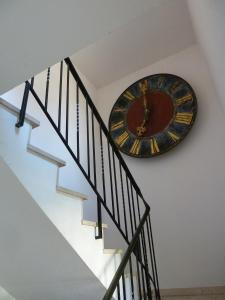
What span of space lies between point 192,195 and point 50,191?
2.27 m

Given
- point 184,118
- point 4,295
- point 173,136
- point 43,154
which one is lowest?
point 4,295

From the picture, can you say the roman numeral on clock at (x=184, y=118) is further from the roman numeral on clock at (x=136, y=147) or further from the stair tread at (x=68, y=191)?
the stair tread at (x=68, y=191)

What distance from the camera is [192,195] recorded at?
326 centimetres

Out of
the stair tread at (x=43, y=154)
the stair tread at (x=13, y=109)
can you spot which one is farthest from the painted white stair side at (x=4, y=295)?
the stair tread at (x=13, y=109)

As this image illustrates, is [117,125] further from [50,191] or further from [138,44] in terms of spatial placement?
[50,191]

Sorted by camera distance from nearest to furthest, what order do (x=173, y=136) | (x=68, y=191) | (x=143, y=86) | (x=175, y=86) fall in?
(x=68, y=191), (x=173, y=136), (x=175, y=86), (x=143, y=86)

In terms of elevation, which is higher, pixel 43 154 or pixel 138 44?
pixel 138 44

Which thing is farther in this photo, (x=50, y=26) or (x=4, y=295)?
(x=4, y=295)

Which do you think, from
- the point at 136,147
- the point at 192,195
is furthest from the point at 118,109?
the point at 192,195

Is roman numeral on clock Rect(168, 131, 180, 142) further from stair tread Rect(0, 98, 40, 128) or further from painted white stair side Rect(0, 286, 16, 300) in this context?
painted white stair side Rect(0, 286, 16, 300)

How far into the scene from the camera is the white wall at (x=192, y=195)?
2.94 meters

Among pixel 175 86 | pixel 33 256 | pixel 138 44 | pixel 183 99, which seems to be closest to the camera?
pixel 33 256

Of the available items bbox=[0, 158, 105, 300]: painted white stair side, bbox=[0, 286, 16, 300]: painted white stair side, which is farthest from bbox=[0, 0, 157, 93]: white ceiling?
bbox=[0, 286, 16, 300]: painted white stair side

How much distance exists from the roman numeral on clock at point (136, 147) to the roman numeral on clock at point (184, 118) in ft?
2.13
